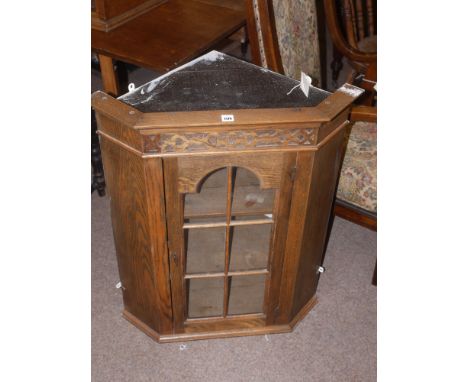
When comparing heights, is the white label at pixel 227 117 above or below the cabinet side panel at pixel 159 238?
above

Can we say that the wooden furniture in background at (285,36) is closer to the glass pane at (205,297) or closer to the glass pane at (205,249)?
the glass pane at (205,249)

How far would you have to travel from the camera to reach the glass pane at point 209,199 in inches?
52.5

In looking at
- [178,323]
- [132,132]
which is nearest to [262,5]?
[132,132]

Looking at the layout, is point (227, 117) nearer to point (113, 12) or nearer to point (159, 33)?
point (159, 33)

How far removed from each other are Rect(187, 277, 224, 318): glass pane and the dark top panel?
1.95 ft

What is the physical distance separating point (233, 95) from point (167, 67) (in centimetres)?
61

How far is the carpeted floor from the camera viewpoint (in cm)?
172

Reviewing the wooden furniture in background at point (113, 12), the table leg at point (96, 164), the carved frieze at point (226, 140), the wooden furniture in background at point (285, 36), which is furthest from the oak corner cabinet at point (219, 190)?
the wooden furniture in background at point (113, 12)

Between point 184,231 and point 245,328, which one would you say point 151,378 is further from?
point 184,231

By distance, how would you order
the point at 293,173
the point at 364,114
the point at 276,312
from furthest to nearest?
the point at 276,312 → the point at 364,114 → the point at 293,173

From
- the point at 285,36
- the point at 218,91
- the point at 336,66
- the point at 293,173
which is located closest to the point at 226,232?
the point at 293,173

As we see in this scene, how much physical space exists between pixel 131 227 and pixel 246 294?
46cm

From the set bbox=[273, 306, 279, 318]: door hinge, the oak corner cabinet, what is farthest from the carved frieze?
bbox=[273, 306, 279, 318]: door hinge

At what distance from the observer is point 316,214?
1.51 m
